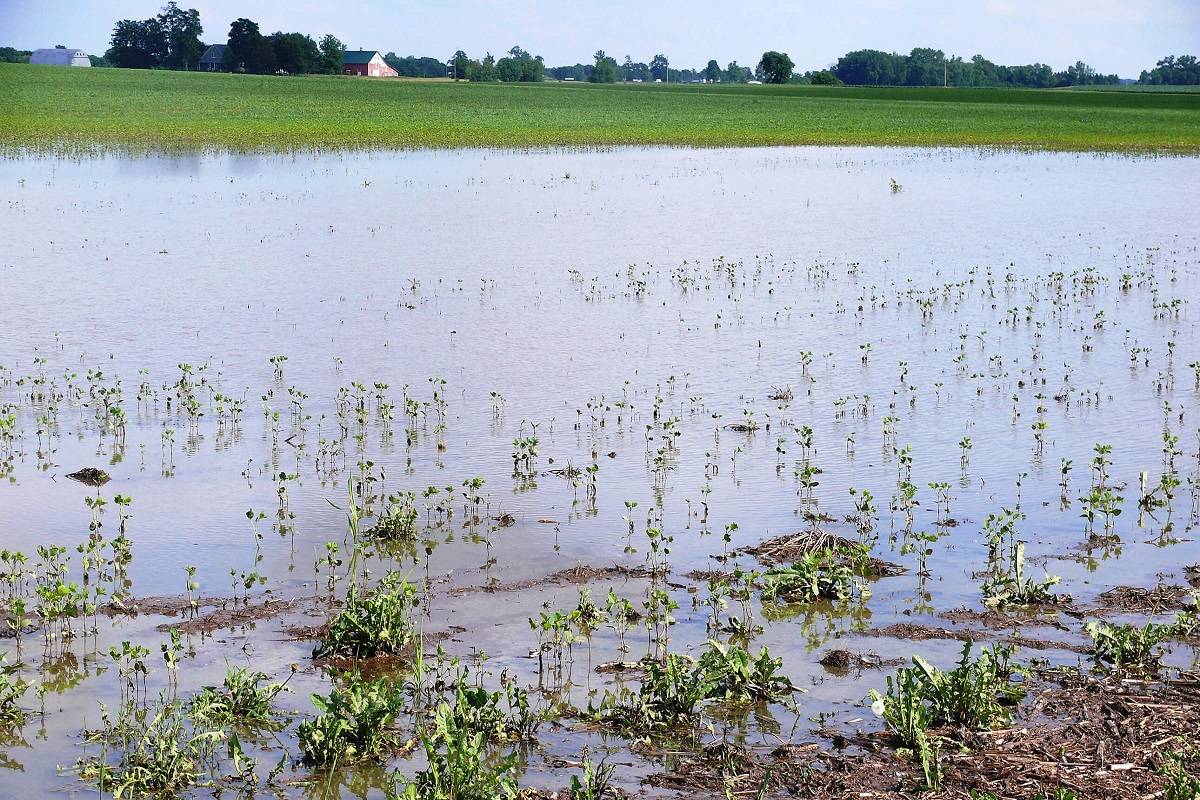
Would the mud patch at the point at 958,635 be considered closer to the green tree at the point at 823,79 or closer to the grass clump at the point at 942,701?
the grass clump at the point at 942,701

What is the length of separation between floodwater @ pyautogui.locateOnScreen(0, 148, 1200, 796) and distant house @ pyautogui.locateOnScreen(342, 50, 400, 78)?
15122cm

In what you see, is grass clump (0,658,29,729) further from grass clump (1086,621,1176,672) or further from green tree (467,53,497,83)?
green tree (467,53,497,83)

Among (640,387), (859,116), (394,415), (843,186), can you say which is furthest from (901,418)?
(859,116)

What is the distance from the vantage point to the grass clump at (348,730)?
21.2 feet

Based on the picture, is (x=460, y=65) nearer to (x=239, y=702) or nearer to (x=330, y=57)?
(x=330, y=57)

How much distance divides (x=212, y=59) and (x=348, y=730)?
5842 inches

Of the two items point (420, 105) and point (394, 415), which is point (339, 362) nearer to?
point (394, 415)

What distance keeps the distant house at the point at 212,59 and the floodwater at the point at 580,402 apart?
389 ft

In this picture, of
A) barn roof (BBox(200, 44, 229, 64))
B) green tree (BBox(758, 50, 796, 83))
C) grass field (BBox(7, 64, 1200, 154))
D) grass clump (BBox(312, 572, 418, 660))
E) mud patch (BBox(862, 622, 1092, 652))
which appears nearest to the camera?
grass clump (BBox(312, 572, 418, 660))

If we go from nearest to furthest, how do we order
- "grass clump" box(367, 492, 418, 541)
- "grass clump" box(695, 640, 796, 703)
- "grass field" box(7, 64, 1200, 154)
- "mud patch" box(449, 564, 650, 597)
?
"grass clump" box(695, 640, 796, 703)
"mud patch" box(449, 564, 650, 597)
"grass clump" box(367, 492, 418, 541)
"grass field" box(7, 64, 1200, 154)

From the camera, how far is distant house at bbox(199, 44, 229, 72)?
141 metres

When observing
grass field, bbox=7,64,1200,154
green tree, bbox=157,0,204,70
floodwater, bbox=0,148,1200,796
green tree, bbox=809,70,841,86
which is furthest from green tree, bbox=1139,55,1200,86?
floodwater, bbox=0,148,1200,796

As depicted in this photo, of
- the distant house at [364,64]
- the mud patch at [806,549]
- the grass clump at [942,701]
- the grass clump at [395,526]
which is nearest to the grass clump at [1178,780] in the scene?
the grass clump at [942,701]

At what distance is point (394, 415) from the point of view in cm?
1348
